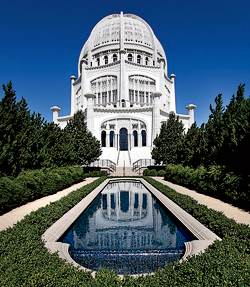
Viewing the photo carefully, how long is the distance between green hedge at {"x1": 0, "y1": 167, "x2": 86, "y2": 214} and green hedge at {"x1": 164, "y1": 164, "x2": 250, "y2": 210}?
8235 millimetres

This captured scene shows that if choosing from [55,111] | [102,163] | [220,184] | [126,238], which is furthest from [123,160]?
[55,111]

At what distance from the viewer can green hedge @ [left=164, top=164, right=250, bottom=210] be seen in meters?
7.87

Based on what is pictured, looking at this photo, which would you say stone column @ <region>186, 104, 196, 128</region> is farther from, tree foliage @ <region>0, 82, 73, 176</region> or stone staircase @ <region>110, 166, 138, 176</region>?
tree foliage @ <region>0, 82, 73, 176</region>

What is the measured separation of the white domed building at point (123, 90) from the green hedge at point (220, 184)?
15.6 meters

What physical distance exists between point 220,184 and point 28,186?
9.38 meters

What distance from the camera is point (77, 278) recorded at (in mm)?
2857

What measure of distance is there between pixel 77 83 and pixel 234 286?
5341 cm

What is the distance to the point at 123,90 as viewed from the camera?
42562 mm

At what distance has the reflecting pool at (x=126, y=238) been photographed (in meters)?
4.26

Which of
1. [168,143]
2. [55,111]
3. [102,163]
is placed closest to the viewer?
[168,143]

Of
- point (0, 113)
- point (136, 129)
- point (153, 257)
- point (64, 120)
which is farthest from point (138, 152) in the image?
point (153, 257)

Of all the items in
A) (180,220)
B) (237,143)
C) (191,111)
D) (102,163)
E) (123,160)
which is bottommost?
(180,220)


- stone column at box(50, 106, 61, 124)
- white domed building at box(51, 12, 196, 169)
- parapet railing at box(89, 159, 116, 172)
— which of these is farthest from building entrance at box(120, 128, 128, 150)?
stone column at box(50, 106, 61, 124)

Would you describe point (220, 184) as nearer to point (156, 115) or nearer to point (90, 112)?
point (156, 115)
